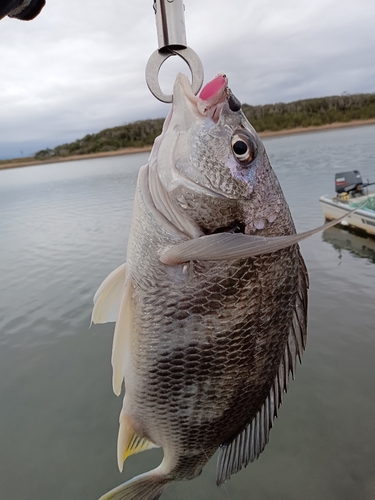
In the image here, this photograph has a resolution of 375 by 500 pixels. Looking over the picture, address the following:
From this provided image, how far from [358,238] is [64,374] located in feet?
23.1

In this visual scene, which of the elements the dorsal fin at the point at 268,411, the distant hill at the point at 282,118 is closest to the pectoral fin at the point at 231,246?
the dorsal fin at the point at 268,411

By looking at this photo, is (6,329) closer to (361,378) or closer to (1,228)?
(361,378)

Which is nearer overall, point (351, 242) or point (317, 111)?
point (351, 242)

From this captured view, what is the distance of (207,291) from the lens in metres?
1.25

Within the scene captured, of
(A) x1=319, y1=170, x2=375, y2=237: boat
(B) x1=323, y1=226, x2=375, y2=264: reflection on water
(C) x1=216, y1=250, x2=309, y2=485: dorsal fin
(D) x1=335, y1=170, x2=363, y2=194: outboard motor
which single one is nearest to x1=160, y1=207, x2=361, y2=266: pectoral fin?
(C) x1=216, y1=250, x2=309, y2=485: dorsal fin

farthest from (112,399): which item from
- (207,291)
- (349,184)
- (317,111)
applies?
(317,111)

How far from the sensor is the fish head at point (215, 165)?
126cm

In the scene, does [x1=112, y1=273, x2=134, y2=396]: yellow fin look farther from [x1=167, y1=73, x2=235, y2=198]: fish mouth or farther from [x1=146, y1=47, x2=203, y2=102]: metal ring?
[x1=146, y1=47, x2=203, y2=102]: metal ring

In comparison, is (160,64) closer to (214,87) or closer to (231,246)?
(214,87)

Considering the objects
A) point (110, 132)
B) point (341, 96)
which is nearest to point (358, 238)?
point (110, 132)

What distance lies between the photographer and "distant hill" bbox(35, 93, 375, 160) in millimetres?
40500

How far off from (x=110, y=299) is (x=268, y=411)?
78 centimetres

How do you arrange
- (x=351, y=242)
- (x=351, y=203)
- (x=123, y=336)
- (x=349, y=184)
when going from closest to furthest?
(x=123, y=336)
(x=351, y=242)
(x=351, y=203)
(x=349, y=184)

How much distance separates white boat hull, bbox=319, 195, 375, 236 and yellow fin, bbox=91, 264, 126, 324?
6.46m
